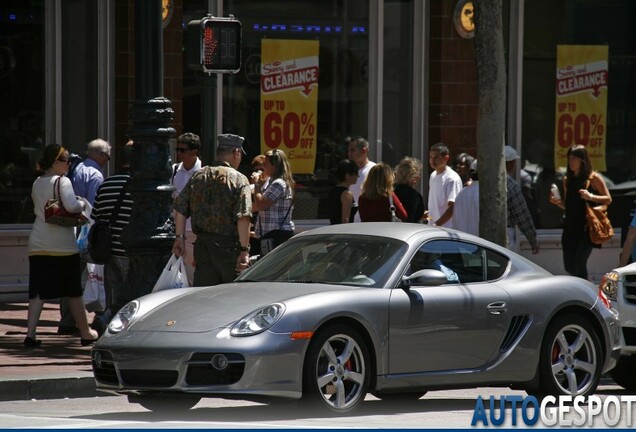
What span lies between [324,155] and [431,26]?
235 centimetres

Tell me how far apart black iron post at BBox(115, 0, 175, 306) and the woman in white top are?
1.39m

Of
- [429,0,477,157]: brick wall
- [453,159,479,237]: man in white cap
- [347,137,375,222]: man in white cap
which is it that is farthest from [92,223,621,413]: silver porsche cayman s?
[429,0,477,157]: brick wall

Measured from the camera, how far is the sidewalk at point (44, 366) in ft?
36.0

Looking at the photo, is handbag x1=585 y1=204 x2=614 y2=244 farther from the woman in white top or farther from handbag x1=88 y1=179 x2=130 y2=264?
the woman in white top

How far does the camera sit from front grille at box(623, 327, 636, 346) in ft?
38.6

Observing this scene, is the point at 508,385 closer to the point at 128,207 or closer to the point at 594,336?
the point at 594,336

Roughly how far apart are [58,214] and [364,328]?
4494mm

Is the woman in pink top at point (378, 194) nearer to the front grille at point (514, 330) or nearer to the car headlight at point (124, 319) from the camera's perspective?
the front grille at point (514, 330)

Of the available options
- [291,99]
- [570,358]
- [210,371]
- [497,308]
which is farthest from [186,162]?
[210,371]

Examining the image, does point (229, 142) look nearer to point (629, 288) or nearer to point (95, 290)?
point (95, 290)

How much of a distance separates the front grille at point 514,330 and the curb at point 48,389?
3.32 m

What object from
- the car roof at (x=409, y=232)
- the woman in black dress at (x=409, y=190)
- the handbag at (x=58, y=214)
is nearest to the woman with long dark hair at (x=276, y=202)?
the woman in black dress at (x=409, y=190)

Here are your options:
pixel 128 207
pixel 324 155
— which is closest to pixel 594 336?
pixel 128 207

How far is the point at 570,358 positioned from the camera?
1073 centimetres
